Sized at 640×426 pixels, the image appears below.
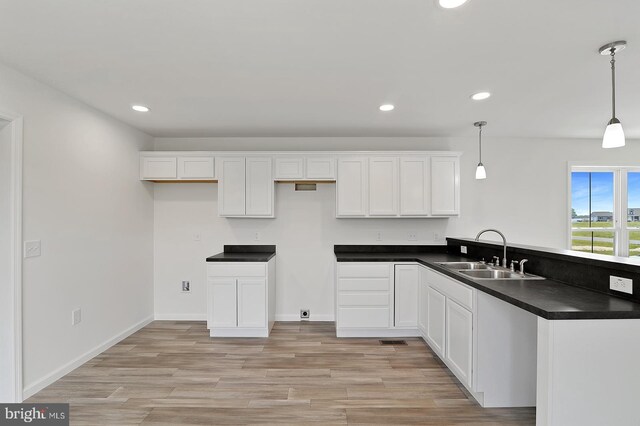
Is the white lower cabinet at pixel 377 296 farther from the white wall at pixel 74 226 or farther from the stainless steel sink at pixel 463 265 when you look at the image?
the white wall at pixel 74 226

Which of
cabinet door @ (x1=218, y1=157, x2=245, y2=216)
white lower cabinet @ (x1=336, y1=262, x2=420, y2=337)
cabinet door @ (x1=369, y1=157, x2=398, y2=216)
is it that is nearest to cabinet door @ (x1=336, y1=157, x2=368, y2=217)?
cabinet door @ (x1=369, y1=157, x2=398, y2=216)

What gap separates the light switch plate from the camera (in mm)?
2402

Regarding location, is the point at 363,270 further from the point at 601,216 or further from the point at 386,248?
the point at 601,216

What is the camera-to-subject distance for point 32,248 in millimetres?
2453

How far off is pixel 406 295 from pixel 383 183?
1.39 meters

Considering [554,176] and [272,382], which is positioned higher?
[554,176]

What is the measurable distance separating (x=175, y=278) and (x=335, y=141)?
9.51ft

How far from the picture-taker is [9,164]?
2318mm

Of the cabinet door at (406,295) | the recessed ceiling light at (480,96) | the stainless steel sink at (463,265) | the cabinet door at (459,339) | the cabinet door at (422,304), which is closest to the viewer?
the cabinet door at (459,339)

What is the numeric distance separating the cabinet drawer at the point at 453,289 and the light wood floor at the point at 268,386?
718 mm

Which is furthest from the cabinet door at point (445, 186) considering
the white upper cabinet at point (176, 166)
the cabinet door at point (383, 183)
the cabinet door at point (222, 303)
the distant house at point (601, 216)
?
the white upper cabinet at point (176, 166)

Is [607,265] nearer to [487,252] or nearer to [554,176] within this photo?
[487,252]

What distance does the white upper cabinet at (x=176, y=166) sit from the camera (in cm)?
396

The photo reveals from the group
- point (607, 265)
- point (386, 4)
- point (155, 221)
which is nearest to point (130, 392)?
point (155, 221)
